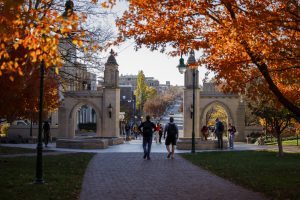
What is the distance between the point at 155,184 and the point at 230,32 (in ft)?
13.6

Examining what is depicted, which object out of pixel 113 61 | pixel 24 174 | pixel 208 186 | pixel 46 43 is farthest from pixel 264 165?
pixel 113 61

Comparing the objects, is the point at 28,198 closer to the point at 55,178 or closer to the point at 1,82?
the point at 55,178

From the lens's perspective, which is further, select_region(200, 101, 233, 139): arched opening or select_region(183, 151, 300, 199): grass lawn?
select_region(200, 101, 233, 139): arched opening

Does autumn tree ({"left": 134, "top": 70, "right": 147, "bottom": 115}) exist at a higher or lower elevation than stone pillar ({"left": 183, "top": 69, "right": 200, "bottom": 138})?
higher

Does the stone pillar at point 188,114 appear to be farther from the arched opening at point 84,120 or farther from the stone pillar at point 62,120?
the stone pillar at point 62,120

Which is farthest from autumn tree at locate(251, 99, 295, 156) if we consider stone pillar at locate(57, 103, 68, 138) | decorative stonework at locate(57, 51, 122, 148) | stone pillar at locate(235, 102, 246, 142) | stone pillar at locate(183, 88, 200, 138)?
stone pillar at locate(57, 103, 68, 138)

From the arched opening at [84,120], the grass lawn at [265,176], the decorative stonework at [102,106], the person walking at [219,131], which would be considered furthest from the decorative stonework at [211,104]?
the grass lawn at [265,176]

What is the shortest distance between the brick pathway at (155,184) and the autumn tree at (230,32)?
2.90 m

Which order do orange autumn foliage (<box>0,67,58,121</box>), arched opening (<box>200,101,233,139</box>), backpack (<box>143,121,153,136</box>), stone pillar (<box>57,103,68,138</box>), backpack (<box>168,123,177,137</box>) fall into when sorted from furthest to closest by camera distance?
1. arched opening (<box>200,101,233,139</box>)
2. stone pillar (<box>57,103,68,138</box>)
3. backpack (<box>168,123,177,137</box>)
4. backpack (<box>143,121,153,136</box>)
5. orange autumn foliage (<box>0,67,58,121</box>)

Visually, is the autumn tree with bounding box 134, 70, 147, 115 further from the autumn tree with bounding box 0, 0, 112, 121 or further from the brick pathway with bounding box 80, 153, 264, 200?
the brick pathway with bounding box 80, 153, 264, 200

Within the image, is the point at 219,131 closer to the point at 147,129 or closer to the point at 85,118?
the point at 147,129

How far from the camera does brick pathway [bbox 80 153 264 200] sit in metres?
9.51

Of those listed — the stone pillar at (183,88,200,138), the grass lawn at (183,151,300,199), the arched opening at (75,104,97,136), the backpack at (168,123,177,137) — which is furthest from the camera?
the arched opening at (75,104,97,136)

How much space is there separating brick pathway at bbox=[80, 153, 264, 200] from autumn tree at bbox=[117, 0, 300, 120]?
290 centimetres
